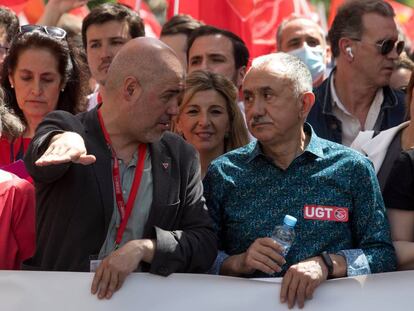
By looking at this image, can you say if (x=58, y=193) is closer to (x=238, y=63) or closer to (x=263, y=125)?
(x=263, y=125)

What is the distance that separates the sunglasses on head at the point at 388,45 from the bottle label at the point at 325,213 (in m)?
2.35

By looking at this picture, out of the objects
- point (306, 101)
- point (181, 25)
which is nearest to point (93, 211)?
point (306, 101)

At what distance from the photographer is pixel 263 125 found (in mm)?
4672

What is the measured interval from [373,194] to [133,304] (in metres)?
1.10

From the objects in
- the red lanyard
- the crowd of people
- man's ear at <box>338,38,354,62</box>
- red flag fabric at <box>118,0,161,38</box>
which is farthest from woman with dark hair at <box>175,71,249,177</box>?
red flag fabric at <box>118,0,161,38</box>

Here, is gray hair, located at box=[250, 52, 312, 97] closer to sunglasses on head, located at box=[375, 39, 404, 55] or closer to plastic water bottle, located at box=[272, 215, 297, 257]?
plastic water bottle, located at box=[272, 215, 297, 257]

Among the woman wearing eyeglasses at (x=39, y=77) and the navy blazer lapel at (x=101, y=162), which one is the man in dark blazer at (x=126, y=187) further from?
the woman wearing eyeglasses at (x=39, y=77)

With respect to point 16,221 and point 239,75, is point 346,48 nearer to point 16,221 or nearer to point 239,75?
point 239,75

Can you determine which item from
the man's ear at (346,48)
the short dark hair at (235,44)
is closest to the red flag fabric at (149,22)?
the short dark hair at (235,44)

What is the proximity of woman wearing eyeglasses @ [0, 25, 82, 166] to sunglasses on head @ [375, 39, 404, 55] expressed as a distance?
6.17 feet

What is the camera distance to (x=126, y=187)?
4.23 metres

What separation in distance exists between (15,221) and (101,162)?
54cm

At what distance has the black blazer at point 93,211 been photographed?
4.12 m

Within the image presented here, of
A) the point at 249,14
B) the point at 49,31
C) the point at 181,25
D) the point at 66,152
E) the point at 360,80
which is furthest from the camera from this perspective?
the point at 249,14
